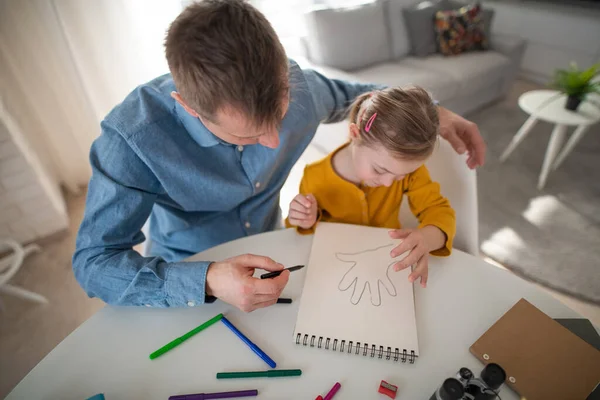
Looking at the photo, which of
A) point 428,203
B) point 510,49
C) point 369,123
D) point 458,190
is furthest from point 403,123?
point 510,49

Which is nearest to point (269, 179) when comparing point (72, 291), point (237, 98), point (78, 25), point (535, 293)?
point (237, 98)

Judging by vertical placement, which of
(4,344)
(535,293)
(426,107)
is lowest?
(4,344)

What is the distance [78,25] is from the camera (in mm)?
1727

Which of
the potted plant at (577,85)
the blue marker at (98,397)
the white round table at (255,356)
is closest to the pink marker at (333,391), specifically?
the white round table at (255,356)

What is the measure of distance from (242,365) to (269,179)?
499 millimetres

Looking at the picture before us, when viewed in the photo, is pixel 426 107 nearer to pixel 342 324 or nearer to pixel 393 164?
pixel 393 164

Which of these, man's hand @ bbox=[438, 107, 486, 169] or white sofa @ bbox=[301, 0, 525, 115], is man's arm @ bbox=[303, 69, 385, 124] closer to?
man's hand @ bbox=[438, 107, 486, 169]

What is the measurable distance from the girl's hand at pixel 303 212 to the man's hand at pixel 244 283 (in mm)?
190

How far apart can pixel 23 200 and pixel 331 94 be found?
5.18 feet

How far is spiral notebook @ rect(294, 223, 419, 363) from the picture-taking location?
63 centimetres

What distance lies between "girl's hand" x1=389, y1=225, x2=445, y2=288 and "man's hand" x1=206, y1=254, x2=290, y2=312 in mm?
242

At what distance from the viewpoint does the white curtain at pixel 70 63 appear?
1.68m

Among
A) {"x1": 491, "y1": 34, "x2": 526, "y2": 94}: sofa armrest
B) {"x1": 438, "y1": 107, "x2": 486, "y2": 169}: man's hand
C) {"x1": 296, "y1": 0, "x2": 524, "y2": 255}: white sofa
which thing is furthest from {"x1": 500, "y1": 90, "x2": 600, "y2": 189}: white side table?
{"x1": 438, "y1": 107, "x2": 486, "y2": 169}: man's hand

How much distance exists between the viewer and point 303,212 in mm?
833
